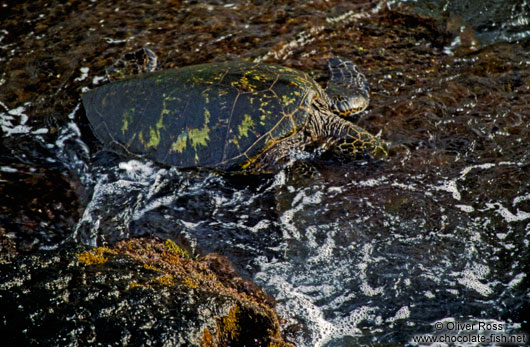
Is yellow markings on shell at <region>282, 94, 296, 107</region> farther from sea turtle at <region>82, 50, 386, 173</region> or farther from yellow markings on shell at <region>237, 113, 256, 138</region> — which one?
yellow markings on shell at <region>237, 113, 256, 138</region>

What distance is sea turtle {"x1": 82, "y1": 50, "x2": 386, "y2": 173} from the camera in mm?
3947

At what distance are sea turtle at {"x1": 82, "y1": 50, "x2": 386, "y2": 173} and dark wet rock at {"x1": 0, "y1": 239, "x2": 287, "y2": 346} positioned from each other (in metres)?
1.34

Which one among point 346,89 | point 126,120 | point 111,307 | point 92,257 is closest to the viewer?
point 111,307

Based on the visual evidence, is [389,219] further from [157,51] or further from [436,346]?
[157,51]

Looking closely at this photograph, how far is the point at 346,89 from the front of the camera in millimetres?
4754

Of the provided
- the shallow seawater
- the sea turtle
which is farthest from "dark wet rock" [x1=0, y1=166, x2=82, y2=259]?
the sea turtle

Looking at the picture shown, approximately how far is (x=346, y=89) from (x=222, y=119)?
5.36 ft

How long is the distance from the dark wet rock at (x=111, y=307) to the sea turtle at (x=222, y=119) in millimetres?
1336

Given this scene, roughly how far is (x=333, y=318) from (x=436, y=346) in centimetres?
73

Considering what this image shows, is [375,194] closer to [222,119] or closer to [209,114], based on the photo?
[222,119]

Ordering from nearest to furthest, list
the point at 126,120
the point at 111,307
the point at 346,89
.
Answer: the point at 111,307
the point at 126,120
the point at 346,89

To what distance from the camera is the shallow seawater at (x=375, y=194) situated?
3.21 meters

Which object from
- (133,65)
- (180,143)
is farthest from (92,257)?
(133,65)

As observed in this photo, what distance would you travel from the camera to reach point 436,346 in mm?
2902
